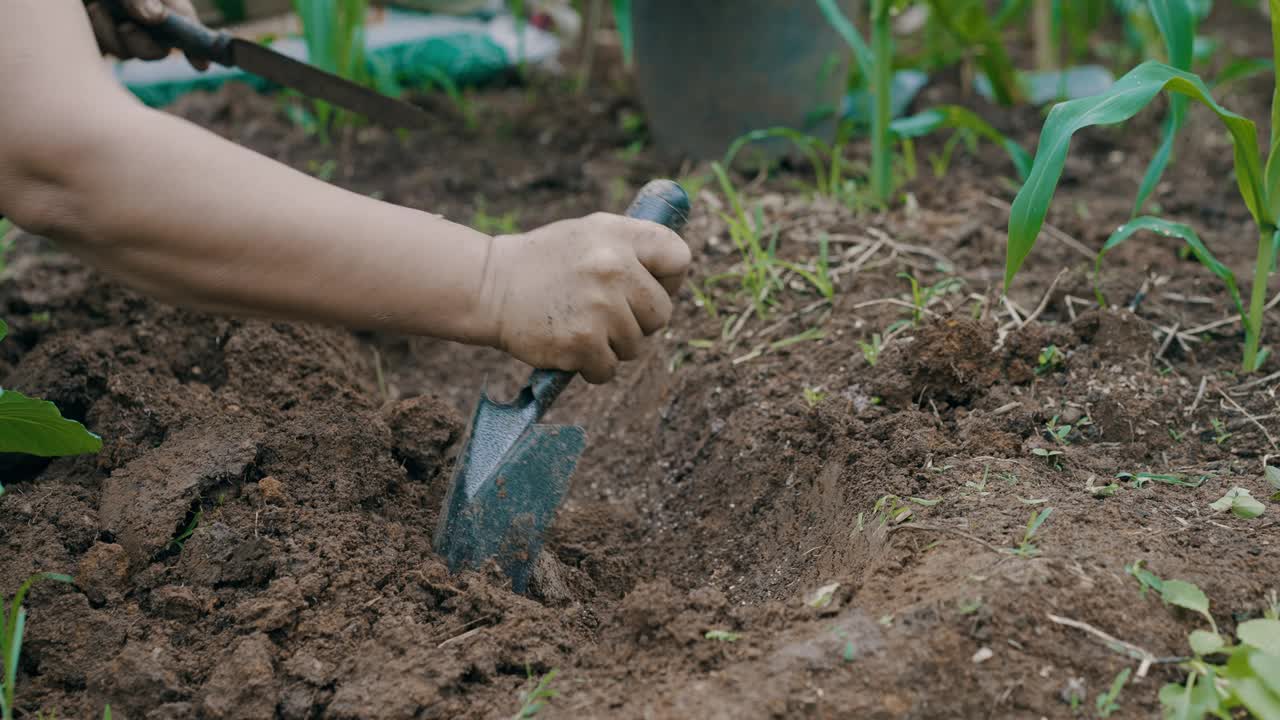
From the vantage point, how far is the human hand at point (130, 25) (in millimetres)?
1868

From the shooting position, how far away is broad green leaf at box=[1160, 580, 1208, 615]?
1.13 meters

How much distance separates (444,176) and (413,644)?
179 cm

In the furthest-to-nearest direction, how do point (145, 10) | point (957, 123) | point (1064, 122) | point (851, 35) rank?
point (851, 35) → point (957, 123) → point (145, 10) → point (1064, 122)

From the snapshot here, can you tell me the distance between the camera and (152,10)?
187cm

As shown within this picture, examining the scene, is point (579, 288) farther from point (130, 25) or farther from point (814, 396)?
point (130, 25)

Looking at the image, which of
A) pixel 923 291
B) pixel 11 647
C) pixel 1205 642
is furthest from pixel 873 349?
pixel 11 647

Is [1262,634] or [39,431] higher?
[39,431]

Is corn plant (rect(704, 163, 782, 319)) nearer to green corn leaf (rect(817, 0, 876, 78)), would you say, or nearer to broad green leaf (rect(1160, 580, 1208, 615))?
green corn leaf (rect(817, 0, 876, 78))

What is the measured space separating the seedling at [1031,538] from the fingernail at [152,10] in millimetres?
1624

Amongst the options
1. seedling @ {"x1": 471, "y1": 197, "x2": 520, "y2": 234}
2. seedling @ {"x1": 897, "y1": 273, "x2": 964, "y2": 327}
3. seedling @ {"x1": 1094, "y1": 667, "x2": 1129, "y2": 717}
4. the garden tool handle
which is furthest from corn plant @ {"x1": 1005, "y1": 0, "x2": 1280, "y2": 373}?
the garden tool handle

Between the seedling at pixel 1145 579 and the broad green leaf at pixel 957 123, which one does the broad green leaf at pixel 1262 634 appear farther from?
the broad green leaf at pixel 957 123

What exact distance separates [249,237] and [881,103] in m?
1.55

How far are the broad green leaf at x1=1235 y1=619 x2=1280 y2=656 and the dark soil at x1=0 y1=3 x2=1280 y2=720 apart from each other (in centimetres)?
6

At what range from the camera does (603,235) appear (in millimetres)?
1331
